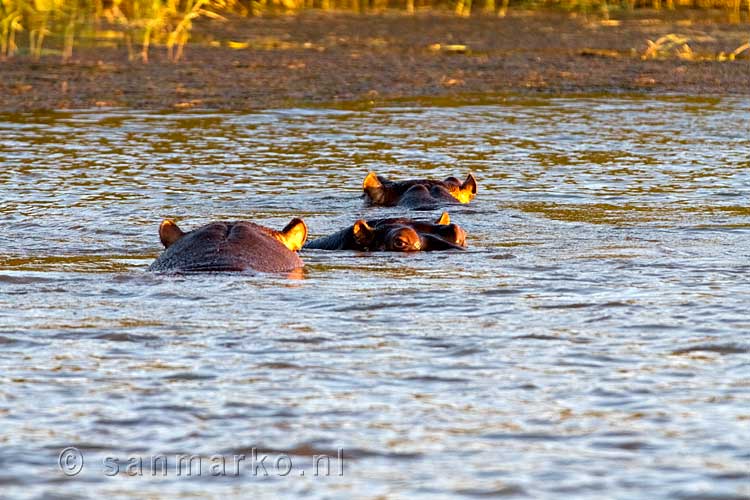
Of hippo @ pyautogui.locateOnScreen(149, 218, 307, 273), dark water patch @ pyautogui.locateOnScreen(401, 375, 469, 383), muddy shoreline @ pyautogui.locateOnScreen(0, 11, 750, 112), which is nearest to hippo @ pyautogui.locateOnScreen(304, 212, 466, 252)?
hippo @ pyautogui.locateOnScreen(149, 218, 307, 273)

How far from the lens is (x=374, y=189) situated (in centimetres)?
977

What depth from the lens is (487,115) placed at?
14.5 meters

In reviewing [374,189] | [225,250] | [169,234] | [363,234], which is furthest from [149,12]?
[225,250]

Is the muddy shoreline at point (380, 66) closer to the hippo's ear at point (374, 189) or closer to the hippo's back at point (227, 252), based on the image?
the hippo's ear at point (374, 189)

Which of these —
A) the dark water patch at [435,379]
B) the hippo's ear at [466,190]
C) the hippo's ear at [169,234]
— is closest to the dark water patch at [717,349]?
the dark water patch at [435,379]

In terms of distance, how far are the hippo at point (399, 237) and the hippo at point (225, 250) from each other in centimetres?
70

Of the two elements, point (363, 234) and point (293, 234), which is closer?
point (293, 234)

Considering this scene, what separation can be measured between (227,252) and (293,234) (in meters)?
0.56

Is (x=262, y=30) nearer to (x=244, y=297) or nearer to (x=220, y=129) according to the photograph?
(x=220, y=129)

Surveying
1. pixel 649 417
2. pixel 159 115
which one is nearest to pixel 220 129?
pixel 159 115

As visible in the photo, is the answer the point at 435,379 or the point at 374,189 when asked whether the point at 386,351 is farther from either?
the point at 374,189

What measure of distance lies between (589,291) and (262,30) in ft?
47.2

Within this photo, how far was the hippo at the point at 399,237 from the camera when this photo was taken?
299 inches

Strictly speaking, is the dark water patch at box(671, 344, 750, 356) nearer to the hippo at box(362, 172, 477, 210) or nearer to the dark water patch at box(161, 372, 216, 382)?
the dark water patch at box(161, 372, 216, 382)
